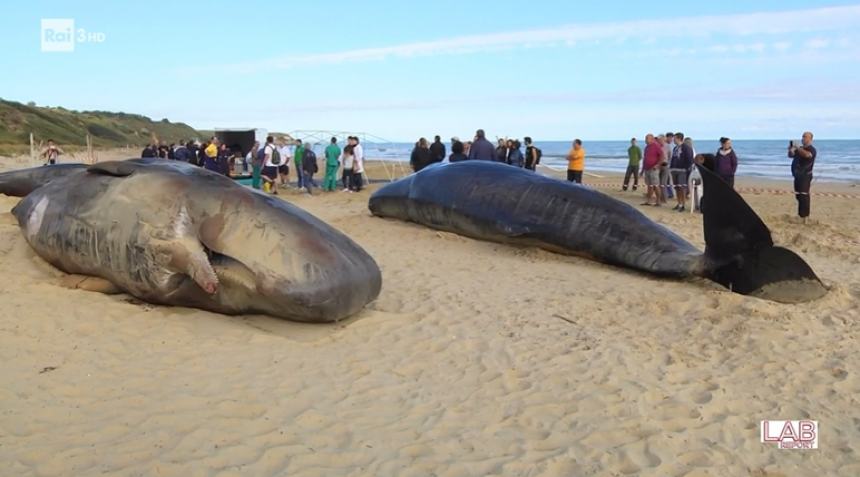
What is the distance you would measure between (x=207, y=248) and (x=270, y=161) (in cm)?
1305

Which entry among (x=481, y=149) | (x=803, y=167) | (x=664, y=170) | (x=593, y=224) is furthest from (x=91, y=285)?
(x=664, y=170)

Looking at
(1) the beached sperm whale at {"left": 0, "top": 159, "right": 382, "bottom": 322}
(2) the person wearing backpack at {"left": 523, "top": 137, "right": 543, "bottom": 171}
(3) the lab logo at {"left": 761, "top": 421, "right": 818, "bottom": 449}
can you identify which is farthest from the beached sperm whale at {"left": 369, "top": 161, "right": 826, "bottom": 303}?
(2) the person wearing backpack at {"left": 523, "top": 137, "right": 543, "bottom": 171}

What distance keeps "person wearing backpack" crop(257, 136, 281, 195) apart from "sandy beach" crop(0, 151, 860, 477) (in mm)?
10927

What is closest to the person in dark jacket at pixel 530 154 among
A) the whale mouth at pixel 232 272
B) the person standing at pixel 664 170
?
the person standing at pixel 664 170

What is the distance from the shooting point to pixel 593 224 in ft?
30.9

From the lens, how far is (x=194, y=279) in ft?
19.9

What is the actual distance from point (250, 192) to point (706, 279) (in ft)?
17.4

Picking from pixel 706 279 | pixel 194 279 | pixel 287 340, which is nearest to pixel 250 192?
pixel 194 279

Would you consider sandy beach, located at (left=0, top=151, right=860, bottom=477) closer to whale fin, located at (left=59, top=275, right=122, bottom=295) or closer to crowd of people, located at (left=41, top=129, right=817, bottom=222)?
whale fin, located at (left=59, top=275, right=122, bottom=295)

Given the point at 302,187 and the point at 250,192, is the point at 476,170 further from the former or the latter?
the point at 302,187

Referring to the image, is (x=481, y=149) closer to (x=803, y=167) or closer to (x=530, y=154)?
(x=530, y=154)

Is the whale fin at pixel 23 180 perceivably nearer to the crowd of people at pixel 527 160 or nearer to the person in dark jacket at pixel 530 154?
the crowd of people at pixel 527 160

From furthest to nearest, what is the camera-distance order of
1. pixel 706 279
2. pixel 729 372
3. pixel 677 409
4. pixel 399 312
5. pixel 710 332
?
pixel 706 279 < pixel 399 312 < pixel 710 332 < pixel 729 372 < pixel 677 409

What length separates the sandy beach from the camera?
3920mm
